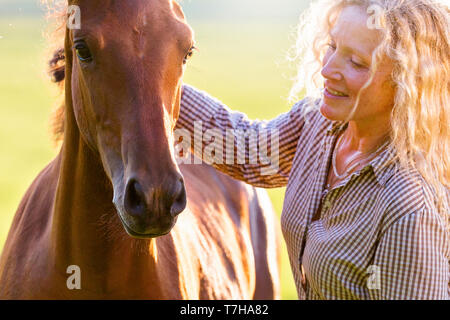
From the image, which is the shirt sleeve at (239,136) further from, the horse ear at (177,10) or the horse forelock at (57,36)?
the horse ear at (177,10)

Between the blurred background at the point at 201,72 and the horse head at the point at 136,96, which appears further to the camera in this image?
the blurred background at the point at 201,72

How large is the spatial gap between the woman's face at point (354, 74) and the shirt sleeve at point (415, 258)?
49 centimetres

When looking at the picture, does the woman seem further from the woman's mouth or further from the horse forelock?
the horse forelock

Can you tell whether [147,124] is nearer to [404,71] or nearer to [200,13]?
[404,71]

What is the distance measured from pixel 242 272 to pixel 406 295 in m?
1.50

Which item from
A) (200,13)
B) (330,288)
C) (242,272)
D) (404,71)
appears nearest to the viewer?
(404,71)

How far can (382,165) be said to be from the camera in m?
2.29

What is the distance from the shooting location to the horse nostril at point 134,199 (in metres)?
1.86

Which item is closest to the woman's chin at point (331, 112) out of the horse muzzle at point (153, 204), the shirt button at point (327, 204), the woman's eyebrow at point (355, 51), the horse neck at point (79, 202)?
the woman's eyebrow at point (355, 51)

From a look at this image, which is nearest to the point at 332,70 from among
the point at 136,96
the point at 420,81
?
the point at 420,81

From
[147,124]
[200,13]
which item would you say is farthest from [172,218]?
[200,13]

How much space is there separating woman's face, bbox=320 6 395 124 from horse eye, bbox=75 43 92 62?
93 centimetres
